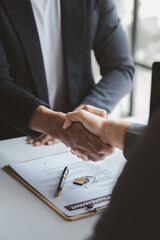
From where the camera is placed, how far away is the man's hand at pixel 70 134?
148cm

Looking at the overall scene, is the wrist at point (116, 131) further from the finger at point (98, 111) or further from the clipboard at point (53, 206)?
the clipboard at point (53, 206)

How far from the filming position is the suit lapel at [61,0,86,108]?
1888 millimetres

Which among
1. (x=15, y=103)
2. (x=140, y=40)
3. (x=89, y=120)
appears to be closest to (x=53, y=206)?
(x=89, y=120)

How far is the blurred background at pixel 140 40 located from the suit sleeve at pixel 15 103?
2287mm

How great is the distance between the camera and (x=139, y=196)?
0.61 m

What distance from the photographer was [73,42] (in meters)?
1.92

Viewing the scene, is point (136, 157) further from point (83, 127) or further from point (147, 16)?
point (147, 16)

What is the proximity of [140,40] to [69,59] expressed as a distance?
7.91ft

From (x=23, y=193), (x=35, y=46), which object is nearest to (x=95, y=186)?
(x=23, y=193)

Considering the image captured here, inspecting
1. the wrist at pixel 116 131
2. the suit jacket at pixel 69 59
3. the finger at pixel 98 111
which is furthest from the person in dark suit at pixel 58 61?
the wrist at pixel 116 131

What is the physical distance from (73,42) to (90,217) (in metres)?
1.05

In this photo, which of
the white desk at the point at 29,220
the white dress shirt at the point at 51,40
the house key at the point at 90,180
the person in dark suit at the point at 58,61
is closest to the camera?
the white desk at the point at 29,220

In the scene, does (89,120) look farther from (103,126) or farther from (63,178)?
(63,178)

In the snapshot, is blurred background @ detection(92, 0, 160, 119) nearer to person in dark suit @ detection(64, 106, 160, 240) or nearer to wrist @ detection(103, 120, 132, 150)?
wrist @ detection(103, 120, 132, 150)
